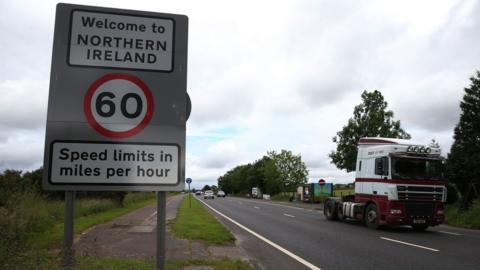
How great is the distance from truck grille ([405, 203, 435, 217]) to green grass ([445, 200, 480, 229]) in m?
4.72

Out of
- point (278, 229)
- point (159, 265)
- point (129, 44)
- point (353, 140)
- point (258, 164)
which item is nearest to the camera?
point (159, 265)

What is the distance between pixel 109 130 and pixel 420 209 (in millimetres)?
17053

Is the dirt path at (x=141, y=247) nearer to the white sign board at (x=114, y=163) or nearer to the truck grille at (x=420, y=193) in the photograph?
the white sign board at (x=114, y=163)

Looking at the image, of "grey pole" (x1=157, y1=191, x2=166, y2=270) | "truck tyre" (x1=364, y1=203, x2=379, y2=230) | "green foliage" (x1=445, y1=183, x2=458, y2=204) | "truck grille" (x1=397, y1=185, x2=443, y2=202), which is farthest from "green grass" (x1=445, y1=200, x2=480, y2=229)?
"grey pole" (x1=157, y1=191, x2=166, y2=270)

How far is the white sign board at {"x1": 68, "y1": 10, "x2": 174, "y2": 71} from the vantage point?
342 centimetres

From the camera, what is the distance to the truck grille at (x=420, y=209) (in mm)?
17828

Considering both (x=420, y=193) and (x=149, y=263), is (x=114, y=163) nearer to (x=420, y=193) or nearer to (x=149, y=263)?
(x=149, y=263)

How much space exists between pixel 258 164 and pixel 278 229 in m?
117

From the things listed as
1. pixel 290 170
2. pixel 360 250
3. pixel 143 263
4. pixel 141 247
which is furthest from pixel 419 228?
pixel 290 170

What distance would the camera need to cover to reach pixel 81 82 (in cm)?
335

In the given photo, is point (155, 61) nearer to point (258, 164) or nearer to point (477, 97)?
point (477, 97)

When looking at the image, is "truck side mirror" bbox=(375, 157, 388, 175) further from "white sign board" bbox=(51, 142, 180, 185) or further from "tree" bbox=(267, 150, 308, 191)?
"tree" bbox=(267, 150, 308, 191)

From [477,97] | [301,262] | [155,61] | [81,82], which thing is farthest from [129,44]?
[477,97]

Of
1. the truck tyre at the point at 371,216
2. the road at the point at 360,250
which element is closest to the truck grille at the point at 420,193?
the truck tyre at the point at 371,216
